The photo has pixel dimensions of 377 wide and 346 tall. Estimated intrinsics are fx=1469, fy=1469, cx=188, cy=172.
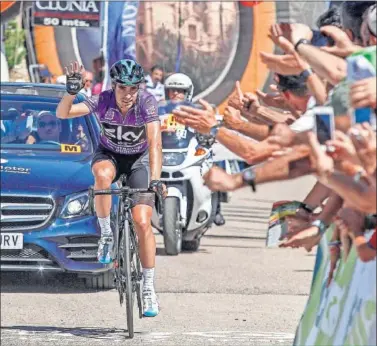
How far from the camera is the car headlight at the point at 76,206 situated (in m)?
12.8

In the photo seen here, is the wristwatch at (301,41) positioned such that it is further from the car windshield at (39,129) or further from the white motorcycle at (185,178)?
the white motorcycle at (185,178)

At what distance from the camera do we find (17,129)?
13.8 metres

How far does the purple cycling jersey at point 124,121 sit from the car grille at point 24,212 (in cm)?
156

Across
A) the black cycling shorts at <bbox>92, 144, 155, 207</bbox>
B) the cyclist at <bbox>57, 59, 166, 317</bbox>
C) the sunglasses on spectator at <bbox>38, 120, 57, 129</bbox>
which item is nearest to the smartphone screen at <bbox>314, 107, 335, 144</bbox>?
the cyclist at <bbox>57, 59, 166, 317</bbox>

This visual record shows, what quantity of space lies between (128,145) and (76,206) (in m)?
1.43

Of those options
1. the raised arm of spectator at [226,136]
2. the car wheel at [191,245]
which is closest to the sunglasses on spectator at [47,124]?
the car wheel at [191,245]

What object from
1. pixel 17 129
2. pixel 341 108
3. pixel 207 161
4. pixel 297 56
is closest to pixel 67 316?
pixel 17 129

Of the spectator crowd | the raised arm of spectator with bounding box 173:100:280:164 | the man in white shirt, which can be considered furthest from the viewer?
the man in white shirt

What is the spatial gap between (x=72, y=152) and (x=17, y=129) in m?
0.67

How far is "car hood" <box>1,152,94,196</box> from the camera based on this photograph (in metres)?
12.8

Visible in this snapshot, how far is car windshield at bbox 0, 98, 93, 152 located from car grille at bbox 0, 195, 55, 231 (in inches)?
28.8

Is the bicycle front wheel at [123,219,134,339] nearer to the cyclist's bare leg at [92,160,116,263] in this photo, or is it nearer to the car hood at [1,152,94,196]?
the cyclist's bare leg at [92,160,116,263]

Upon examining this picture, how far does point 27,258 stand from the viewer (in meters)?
12.8

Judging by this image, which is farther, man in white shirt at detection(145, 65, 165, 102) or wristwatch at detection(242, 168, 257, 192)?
man in white shirt at detection(145, 65, 165, 102)
